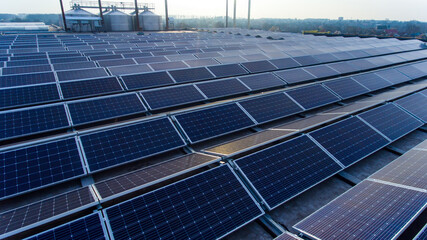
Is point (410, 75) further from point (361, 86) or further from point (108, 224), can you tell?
point (108, 224)

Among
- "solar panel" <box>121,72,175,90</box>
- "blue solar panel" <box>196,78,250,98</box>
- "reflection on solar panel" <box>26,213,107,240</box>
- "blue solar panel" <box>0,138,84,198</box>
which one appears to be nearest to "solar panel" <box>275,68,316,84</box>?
"blue solar panel" <box>196,78,250,98</box>

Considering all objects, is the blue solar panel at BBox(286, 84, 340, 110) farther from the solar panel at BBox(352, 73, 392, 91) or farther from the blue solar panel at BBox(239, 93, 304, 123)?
the solar panel at BBox(352, 73, 392, 91)

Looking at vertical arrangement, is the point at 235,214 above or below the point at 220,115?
below

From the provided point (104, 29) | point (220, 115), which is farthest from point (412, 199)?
point (104, 29)

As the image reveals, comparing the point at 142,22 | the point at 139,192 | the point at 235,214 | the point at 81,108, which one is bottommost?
the point at 235,214

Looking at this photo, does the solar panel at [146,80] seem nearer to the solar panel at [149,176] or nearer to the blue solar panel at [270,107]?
the blue solar panel at [270,107]

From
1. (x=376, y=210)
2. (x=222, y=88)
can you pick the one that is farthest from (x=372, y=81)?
(x=376, y=210)
